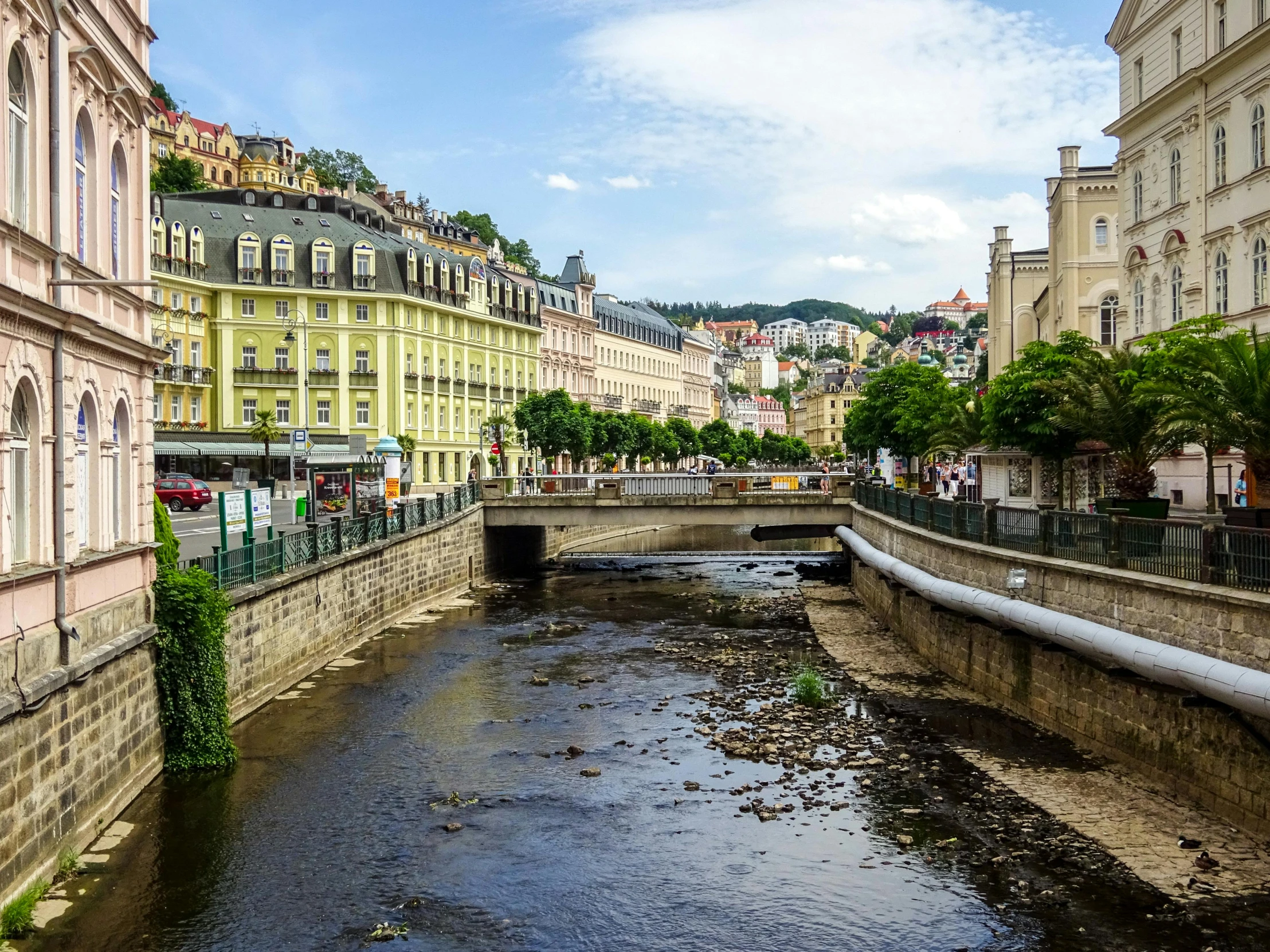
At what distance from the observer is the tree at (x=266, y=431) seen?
209ft

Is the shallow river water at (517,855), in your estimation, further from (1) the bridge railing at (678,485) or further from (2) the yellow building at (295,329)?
(2) the yellow building at (295,329)

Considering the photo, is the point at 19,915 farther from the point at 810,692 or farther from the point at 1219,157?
the point at 1219,157

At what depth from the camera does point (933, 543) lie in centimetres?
3228

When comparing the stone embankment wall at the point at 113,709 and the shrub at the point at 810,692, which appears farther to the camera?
the shrub at the point at 810,692

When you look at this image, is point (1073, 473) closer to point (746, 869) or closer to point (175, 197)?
point (746, 869)

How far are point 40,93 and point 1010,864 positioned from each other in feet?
51.9

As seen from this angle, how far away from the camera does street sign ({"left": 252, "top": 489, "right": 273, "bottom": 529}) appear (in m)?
26.3


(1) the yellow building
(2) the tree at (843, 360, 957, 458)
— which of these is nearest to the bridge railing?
(2) the tree at (843, 360, 957, 458)

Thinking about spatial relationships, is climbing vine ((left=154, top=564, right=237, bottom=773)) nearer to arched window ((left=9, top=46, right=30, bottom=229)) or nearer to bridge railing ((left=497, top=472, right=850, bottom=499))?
arched window ((left=9, top=46, right=30, bottom=229))

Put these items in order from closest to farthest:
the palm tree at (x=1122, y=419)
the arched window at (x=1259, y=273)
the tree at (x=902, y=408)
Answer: the palm tree at (x=1122, y=419), the arched window at (x=1259, y=273), the tree at (x=902, y=408)

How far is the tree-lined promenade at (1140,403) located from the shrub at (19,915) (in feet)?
65.4

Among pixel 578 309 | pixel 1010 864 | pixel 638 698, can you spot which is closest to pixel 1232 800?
pixel 1010 864

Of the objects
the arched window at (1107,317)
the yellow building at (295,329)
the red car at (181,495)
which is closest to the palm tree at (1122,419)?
the arched window at (1107,317)

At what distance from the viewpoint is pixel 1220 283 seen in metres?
34.4
